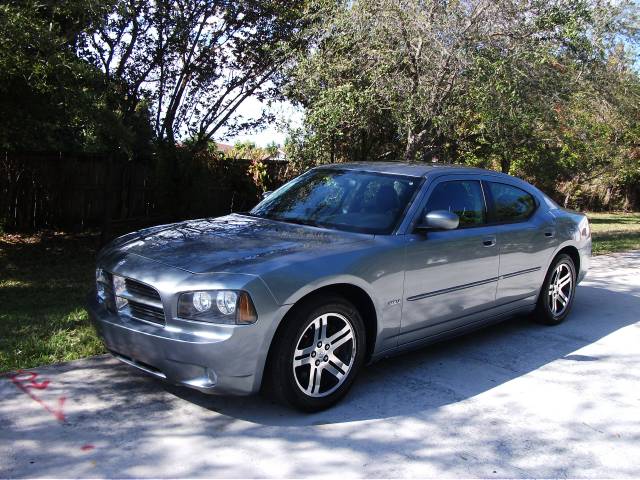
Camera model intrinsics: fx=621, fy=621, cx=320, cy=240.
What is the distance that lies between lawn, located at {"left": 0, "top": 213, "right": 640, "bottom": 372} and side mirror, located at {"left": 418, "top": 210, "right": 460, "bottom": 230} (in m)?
2.78

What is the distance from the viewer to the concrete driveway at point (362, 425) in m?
3.39

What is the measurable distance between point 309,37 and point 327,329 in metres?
8.51

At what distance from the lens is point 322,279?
394 centimetres

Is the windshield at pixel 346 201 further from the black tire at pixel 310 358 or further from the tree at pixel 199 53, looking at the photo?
the tree at pixel 199 53

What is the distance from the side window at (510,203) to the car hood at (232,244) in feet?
5.59

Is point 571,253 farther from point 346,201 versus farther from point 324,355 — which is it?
point 324,355

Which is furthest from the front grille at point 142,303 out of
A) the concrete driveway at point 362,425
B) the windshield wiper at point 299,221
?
the windshield wiper at point 299,221

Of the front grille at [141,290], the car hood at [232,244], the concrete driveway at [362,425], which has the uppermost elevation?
the car hood at [232,244]

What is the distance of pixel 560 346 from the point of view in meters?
5.76

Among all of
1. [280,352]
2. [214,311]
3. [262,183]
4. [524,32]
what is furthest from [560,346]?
[262,183]

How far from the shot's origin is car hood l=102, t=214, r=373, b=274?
12.8 feet

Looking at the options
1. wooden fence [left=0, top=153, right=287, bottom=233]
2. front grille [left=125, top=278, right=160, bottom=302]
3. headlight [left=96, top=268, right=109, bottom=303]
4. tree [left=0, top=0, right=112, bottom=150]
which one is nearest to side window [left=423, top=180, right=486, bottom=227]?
front grille [left=125, top=278, right=160, bottom=302]

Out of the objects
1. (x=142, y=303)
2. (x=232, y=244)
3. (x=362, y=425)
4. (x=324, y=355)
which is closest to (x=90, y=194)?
(x=232, y=244)

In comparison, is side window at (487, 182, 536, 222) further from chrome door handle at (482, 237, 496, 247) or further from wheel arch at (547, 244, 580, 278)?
wheel arch at (547, 244, 580, 278)
